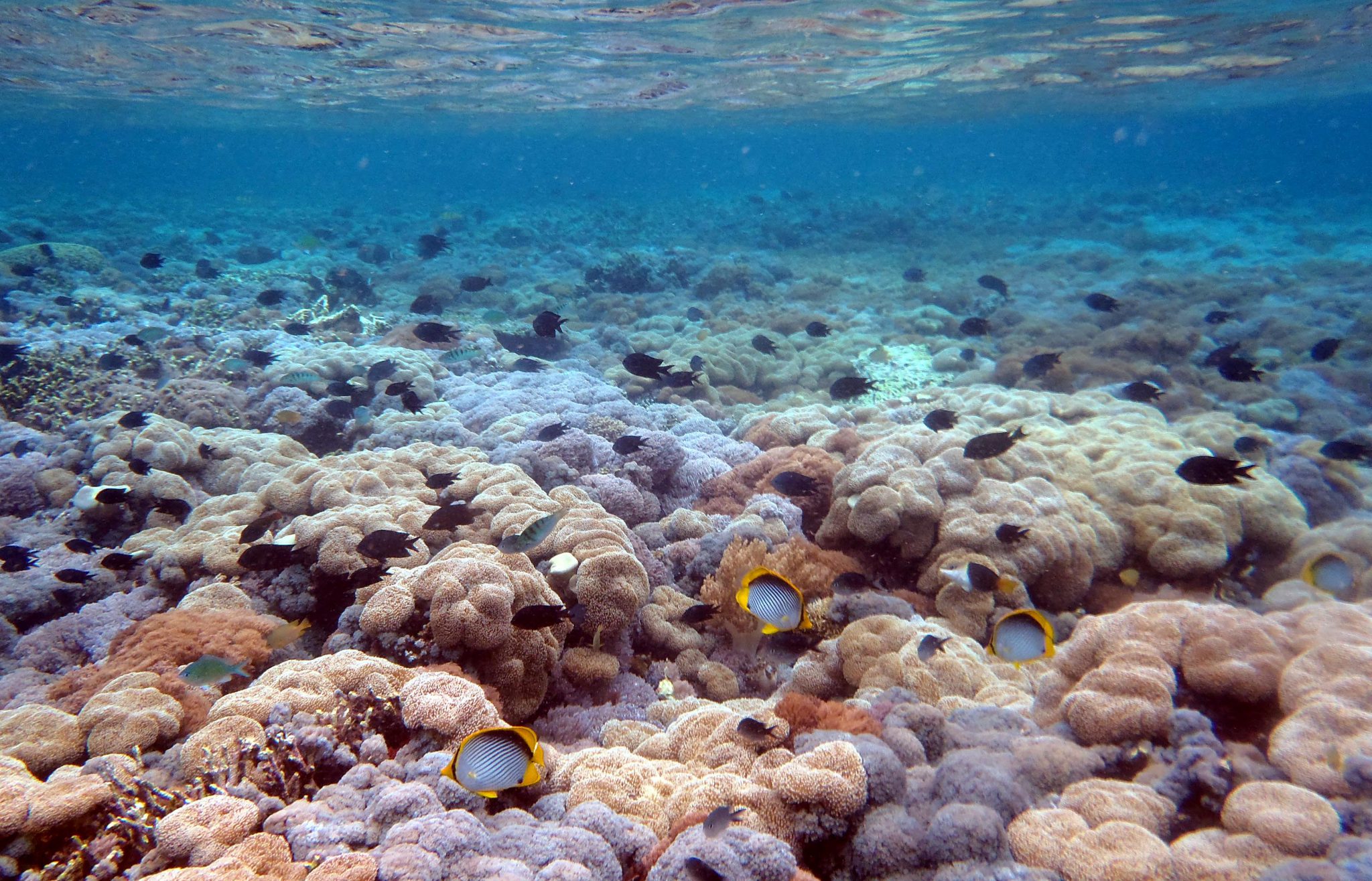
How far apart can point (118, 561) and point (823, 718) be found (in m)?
6.36

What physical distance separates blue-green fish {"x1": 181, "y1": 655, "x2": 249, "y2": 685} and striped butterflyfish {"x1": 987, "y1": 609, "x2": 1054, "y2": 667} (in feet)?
15.0

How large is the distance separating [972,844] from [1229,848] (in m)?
0.97

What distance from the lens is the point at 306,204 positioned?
4709 centimetres

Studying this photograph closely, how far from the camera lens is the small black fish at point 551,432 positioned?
8.20 m

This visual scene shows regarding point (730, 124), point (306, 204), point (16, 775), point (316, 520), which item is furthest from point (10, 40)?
point (730, 124)

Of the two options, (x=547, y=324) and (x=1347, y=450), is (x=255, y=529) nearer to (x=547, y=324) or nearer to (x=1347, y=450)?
(x=547, y=324)

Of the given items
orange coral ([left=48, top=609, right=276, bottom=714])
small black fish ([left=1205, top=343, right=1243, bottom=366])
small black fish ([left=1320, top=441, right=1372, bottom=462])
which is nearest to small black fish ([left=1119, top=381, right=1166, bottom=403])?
small black fish ([left=1205, top=343, right=1243, bottom=366])

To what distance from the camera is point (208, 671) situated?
3969 mm

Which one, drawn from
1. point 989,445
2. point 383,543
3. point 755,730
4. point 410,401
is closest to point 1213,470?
point 989,445

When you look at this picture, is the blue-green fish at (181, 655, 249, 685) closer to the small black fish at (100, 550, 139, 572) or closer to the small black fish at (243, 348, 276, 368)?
the small black fish at (100, 550, 139, 572)

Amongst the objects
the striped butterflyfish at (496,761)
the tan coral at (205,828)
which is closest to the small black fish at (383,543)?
the tan coral at (205,828)

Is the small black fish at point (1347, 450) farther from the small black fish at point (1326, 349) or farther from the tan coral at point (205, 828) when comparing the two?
the tan coral at point (205, 828)

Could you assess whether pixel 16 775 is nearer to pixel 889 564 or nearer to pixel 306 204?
pixel 889 564

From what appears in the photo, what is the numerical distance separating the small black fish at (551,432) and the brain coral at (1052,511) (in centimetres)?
340
